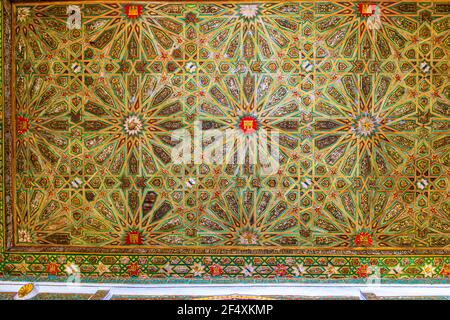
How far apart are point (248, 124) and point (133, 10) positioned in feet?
4.76

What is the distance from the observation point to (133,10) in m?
3.12

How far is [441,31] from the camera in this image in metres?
3.09

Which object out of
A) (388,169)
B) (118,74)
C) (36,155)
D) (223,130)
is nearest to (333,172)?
(388,169)

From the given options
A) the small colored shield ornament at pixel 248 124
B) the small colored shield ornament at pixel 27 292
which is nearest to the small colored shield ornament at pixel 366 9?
the small colored shield ornament at pixel 248 124

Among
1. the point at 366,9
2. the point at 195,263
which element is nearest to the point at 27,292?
the point at 195,263

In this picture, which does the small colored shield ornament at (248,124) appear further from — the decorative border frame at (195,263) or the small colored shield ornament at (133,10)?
the small colored shield ornament at (133,10)

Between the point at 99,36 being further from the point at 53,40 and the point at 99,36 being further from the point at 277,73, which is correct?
the point at 277,73

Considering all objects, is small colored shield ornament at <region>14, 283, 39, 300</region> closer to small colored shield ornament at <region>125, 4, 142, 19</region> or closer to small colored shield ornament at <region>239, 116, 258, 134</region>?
small colored shield ornament at <region>239, 116, 258, 134</region>

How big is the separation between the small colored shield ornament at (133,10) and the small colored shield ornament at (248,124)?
52.2 inches

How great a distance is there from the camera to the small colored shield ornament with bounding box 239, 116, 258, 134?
10.3ft

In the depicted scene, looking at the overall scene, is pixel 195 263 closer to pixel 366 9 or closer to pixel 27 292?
pixel 27 292

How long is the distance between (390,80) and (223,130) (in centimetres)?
156

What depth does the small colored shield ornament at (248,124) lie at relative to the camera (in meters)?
3.15

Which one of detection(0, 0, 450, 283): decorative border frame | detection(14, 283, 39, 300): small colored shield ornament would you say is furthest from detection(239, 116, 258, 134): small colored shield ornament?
detection(14, 283, 39, 300): small colored shield ornament
